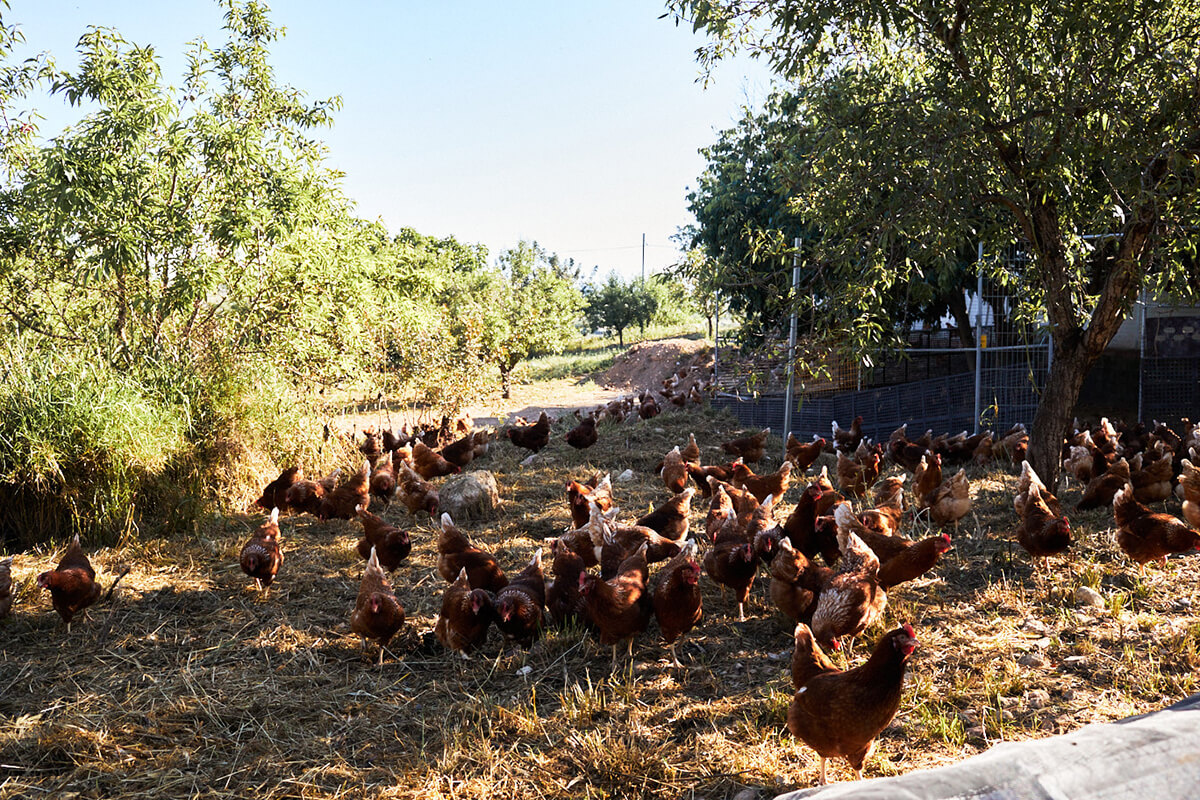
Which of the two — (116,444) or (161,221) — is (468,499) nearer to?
(116,444)

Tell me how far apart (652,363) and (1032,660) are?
2705 centimetres

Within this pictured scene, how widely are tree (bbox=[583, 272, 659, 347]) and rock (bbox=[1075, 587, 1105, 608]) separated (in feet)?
133

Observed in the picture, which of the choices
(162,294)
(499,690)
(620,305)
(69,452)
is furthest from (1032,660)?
(620,305)

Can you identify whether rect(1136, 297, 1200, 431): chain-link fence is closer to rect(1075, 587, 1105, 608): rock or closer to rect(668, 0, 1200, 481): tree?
rect(668, 0, 1200, 481): tree

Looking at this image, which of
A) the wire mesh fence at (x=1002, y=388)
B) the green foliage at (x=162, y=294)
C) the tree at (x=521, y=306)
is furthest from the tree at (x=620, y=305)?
the green foliage at (x=162, y=294)

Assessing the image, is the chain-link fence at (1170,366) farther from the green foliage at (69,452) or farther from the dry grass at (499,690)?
the green foliage at (69,452)

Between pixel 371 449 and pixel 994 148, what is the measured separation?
308 inches

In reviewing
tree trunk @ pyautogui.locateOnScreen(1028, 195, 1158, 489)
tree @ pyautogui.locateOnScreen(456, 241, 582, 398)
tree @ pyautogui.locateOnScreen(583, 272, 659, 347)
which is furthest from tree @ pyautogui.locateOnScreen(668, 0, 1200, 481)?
tree @ pyautogui.locateOnScreen(583, 272, 659, 347)

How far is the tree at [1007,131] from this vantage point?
4.74 m

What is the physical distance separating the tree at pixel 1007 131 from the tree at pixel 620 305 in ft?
127

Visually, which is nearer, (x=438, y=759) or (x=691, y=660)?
(x=438, y=759)

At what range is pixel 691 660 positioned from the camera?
13.6ft

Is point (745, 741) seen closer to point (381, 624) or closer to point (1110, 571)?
point (381, 624)

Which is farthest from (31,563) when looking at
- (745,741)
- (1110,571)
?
(1110,571)
